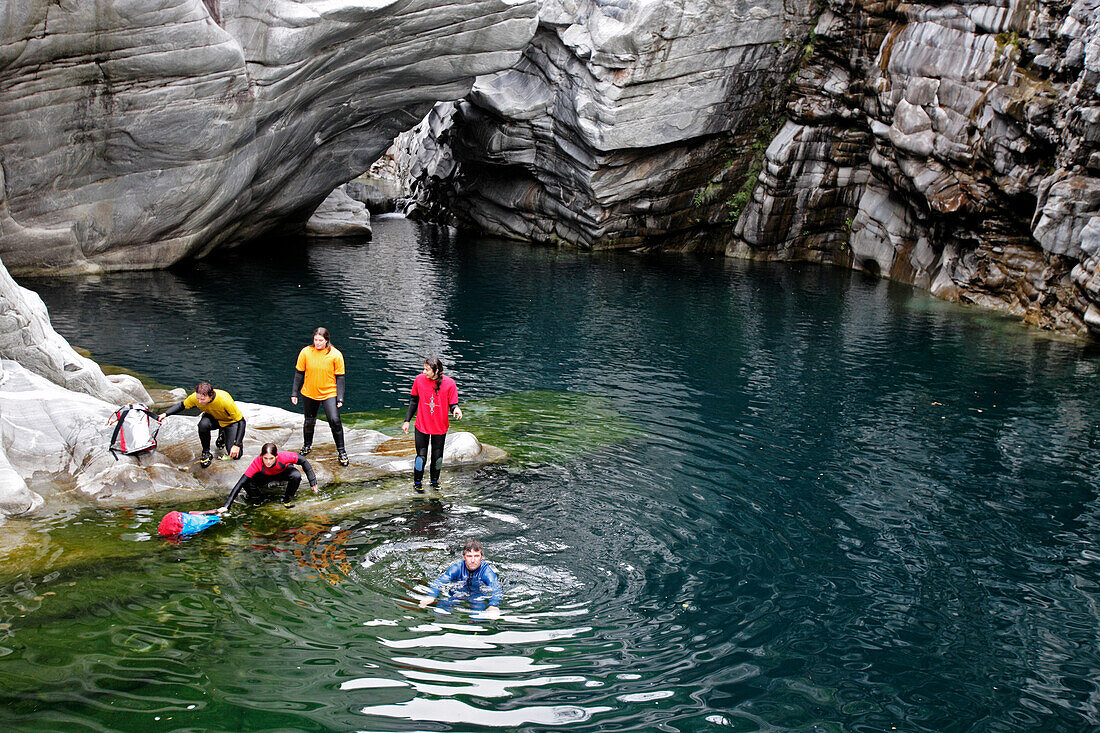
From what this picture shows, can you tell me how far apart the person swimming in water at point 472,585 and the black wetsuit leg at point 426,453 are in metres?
3.75

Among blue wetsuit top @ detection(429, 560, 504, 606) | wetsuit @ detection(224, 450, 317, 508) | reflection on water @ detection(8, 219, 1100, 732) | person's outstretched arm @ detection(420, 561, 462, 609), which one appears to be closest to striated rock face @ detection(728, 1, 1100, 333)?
reflection on water @ detection(8, 219, 1100, 732)

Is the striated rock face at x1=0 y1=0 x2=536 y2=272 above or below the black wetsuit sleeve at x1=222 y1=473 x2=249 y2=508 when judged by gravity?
above

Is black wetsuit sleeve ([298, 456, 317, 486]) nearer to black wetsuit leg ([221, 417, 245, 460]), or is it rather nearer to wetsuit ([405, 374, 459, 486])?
black wetsuit leg ([221, 417, 245, 460])

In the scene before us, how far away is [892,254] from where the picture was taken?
45781mm

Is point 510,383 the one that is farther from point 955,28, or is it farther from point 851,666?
point 955,28

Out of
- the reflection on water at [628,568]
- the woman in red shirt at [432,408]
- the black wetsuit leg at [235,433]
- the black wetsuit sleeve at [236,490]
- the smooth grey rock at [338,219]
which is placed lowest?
the reflection on water at [628,568]

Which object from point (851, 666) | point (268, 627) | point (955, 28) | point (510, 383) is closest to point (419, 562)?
point (268, 627)

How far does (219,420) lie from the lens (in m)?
14.8

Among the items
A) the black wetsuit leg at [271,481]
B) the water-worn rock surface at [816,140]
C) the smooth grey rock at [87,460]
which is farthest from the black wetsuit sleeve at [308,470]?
the water-worn rock surface at [816,140]

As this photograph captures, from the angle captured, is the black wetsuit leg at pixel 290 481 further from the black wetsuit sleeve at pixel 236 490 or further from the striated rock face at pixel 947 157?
the striated rock face at pixel 947 157

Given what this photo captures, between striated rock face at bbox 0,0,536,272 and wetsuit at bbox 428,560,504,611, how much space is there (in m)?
24.1

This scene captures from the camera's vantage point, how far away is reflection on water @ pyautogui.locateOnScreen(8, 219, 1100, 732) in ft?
31.2

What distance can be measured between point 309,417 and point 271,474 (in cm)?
193

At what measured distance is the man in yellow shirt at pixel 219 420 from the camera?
47.3ft
